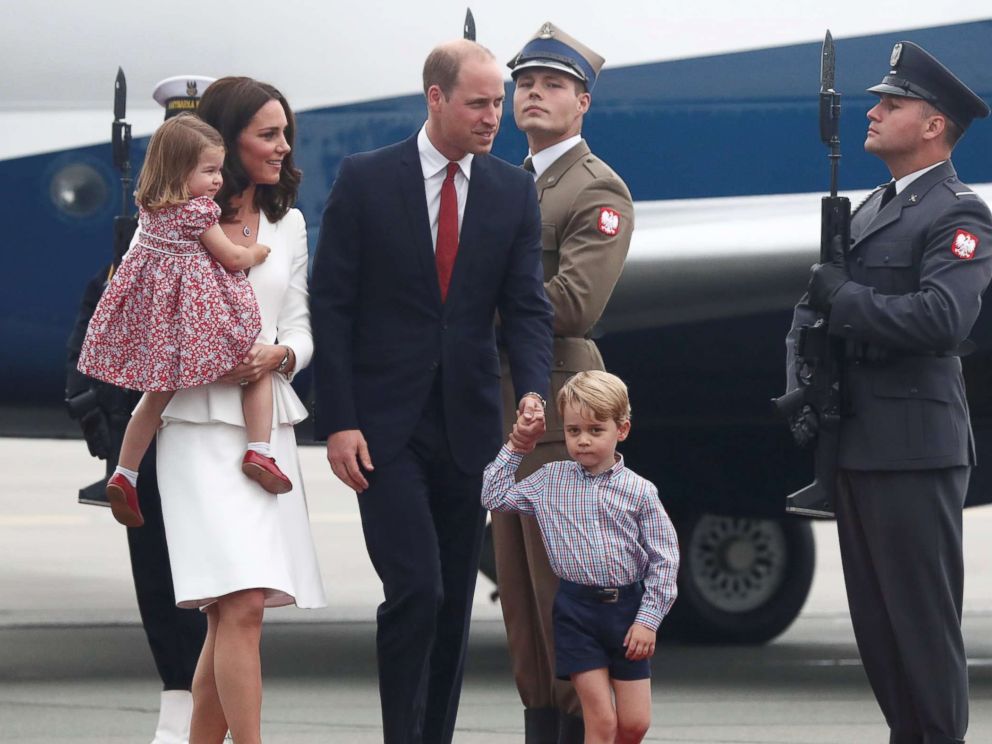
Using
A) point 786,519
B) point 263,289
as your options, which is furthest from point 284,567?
point 786,519

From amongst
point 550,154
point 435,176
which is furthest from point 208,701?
point 550,154

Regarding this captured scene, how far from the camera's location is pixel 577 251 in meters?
5.43

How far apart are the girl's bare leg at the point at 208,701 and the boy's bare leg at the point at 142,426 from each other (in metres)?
0.40

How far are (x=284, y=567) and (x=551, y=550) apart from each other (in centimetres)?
61

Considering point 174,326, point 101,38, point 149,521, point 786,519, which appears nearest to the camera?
point 174,326

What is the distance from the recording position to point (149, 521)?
5598 millimetres

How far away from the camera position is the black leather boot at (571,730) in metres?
5.32

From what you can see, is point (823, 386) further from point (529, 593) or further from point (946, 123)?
point (529, 593)

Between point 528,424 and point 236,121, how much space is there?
0.98m

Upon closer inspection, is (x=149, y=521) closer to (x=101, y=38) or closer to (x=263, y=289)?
(x=263, y=289)

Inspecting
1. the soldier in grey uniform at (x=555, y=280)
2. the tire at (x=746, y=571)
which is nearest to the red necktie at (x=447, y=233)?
the soldier in grey uniform at (x=555, y=280)

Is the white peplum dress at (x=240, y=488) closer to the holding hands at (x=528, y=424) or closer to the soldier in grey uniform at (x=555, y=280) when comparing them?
the holding hands at (x=528, y=424)

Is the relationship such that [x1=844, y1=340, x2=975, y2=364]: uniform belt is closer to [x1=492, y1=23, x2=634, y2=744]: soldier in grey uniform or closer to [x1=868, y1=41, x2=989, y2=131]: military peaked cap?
[x1=868, y1=41, x2=989, y2=131]: military peaked cap

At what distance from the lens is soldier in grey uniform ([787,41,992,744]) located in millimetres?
4984
